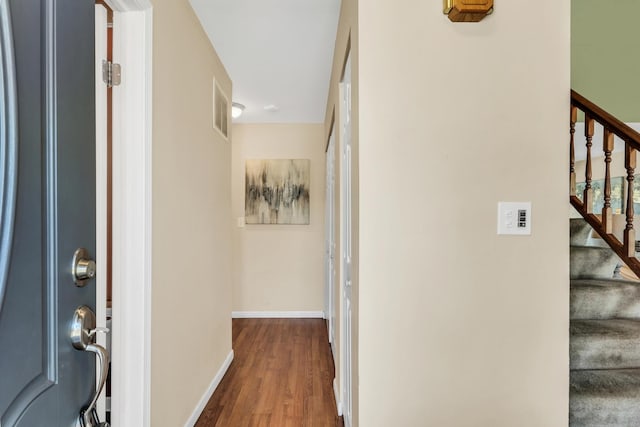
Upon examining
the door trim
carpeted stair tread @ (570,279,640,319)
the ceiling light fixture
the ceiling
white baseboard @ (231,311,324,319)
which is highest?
the ceiling

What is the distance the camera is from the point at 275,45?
7.93 feet

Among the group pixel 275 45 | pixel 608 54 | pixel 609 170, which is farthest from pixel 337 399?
pixel 608 54

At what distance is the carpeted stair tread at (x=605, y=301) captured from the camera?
6.35 feet

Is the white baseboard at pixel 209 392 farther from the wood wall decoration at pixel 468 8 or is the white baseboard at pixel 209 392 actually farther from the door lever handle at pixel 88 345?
the wood wall decoration at pixel 468 8

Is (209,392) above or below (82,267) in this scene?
below

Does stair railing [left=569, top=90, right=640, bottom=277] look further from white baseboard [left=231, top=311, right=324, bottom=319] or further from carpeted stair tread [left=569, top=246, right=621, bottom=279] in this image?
white baseboard [left=231, top=311, right=324, bottom=319]

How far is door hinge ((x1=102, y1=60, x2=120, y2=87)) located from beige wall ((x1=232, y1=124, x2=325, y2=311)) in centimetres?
298

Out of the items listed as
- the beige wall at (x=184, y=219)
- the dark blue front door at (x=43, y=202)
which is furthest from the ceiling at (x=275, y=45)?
the dark blue front door at (x=43, y=202)

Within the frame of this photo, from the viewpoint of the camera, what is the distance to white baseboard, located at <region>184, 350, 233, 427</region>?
1950 millimetres

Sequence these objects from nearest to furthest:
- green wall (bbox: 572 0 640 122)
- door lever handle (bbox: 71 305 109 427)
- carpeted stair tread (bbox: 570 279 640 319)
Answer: door lever handle (bbox: 71 305 109 427)
carpeted stair tread (bbox: 570 279 640 319)
green wall (bbox: 572 0 640 122)

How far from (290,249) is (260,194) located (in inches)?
32.7

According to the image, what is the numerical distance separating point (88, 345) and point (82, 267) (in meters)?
0.17

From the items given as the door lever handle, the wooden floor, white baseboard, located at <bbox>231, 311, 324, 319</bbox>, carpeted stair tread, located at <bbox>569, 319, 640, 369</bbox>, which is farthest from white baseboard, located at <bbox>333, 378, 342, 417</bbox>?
white baseboard, located at <bbox>231, 311, 324, 319</bbox>

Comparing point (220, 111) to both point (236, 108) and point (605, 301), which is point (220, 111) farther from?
point (605, 301)
